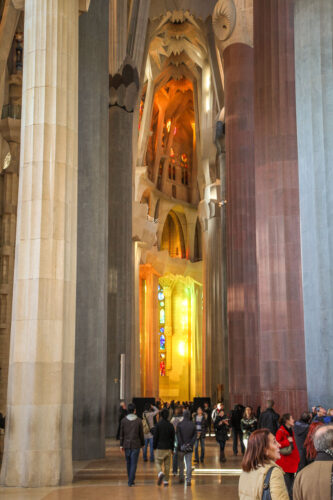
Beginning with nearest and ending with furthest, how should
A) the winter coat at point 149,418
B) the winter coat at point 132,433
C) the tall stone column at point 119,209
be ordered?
the winter coat at point 132,433
the winter coat at point 149,418
the tall stone column at point 119,209

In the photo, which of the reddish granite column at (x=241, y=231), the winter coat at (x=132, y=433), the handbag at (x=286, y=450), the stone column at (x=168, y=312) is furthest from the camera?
the stone column at (x=168, y=312)

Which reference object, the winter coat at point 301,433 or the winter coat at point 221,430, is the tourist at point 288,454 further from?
the winter coat at point 221,430

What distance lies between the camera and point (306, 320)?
11.4 m

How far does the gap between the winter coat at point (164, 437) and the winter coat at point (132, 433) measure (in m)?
0.24

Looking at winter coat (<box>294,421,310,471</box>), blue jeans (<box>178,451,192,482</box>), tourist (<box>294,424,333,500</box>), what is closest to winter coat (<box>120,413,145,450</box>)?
blue jeans (<box>178,451,192,482</box>)

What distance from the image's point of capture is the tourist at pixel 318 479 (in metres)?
3.10

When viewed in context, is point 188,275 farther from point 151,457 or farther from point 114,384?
point 151,457

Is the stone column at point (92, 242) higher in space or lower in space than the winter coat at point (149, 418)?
higher

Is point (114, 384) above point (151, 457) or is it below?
above

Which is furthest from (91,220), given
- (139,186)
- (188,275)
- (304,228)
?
(188,275)

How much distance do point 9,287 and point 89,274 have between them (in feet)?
27.4

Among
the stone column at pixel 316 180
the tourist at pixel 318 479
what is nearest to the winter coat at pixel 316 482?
the tourist at pixel 318 479

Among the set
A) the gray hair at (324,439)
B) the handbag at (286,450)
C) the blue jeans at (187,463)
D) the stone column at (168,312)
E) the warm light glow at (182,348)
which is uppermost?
the stone column at (168,312)

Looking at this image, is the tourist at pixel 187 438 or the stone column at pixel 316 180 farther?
the stone column at pixel 316 180
